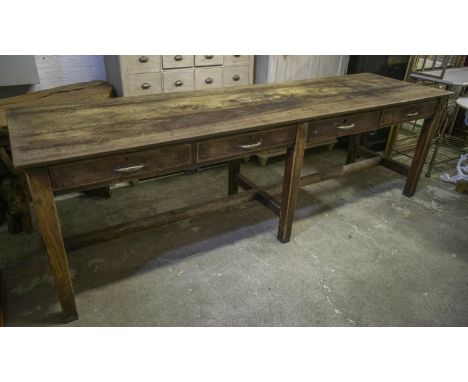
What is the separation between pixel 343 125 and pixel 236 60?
1325 millimetres

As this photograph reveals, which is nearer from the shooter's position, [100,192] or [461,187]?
[100,192]

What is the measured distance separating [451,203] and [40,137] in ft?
9.61

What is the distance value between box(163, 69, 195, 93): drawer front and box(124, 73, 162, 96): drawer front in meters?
0.06

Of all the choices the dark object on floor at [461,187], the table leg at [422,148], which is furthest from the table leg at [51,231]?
the dark object on floor at [461,187]

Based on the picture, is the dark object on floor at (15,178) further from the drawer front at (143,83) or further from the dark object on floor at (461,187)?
the dark object on floor at (461,187)

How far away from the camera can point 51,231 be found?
4.99 feet

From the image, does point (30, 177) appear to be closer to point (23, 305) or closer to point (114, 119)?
point (114, 119)

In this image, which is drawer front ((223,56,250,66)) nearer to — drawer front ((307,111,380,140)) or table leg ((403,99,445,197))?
drawer front ((307,111,380,140))

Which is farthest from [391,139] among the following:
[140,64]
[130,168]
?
[130,168]

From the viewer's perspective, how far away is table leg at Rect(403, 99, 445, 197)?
2.72 metres

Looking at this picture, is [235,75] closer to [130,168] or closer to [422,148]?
[422,148]

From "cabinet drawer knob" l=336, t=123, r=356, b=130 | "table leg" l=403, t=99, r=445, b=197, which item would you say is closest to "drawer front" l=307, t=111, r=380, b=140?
"cabinet drawer knob" l=336, t=123, r=356, b=130

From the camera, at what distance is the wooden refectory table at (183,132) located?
1.46 m

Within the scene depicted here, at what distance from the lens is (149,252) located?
7.50 ft
